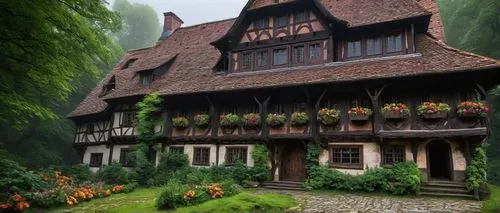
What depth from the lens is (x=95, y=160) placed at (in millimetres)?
24453

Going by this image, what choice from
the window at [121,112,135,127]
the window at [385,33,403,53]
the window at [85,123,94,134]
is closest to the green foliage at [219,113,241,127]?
the window at [121,112,135,127]

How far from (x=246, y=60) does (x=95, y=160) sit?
13.1 meters

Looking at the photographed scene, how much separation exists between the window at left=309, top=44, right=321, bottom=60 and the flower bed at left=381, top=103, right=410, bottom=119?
192 inches

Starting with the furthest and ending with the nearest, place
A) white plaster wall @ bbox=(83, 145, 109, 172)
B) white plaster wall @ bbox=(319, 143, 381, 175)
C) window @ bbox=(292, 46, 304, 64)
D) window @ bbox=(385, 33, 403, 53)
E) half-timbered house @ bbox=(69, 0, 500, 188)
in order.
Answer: white plaster wall @ bbox=(83, 145, 109, 172)
window @ bbox=(292, 46, 304, 64)
window @ bbox=(385, 33, 403, 53)
white plaster wall @ bbox=(319, 143, 381, 175)
half-timbered house @ bbox=(69, 0, 500, 188)

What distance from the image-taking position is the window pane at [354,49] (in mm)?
17556

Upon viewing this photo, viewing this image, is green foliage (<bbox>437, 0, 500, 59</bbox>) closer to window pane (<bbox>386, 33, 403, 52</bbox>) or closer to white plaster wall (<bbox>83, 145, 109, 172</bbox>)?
window pane (<bbox>386, 33, 403, 52</bbox>)

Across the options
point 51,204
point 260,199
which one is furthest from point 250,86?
point 51,204

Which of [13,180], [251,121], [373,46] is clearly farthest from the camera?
[251,121]

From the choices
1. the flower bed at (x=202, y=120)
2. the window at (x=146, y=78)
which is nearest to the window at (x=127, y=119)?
the window at (x=146, y=78)

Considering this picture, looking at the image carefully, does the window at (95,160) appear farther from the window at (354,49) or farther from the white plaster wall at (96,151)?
the window at (354,49)

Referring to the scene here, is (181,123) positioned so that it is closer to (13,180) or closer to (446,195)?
(13,180)

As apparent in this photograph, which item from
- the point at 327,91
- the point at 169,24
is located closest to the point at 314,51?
the point at 327,91

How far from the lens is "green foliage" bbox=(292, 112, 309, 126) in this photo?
53.7ft

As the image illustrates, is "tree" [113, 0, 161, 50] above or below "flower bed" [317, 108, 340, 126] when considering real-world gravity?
above
